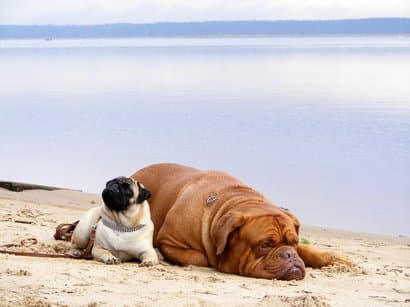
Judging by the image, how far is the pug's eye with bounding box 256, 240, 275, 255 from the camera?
727cm

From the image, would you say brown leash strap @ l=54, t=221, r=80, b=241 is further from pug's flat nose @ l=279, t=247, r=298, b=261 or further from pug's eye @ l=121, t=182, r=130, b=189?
pug's flat nose @ l=279, t=247, r=298, b=261

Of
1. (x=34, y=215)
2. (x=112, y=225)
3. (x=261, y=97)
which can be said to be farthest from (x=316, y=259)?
(x=261, y=97)

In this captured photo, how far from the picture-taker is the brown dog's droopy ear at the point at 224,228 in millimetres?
7309

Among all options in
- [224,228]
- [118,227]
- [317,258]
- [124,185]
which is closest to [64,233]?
[118,227]

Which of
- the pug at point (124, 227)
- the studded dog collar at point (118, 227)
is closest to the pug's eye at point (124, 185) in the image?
the pug at point (124, 227)

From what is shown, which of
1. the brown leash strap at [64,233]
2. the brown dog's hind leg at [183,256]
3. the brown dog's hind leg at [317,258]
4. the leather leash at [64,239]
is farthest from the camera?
the brown leash strap at [64,233]

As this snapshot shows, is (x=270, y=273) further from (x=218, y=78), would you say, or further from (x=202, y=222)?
(x=218, y=78)

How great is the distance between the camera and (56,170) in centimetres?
1927

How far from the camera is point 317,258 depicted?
787cm

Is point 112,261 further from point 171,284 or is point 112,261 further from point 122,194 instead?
point 171,284

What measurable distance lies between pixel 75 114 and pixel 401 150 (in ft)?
43.2

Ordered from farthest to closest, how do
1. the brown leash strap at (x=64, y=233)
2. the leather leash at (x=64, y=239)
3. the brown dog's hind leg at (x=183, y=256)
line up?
1. the brown leash strap at (x=64, y=233)
2. the brown dog's hind leg at (x=183, y=256)
3. the leather leash at (x=64, y=239)

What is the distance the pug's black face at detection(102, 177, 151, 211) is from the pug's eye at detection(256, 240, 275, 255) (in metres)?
1.01

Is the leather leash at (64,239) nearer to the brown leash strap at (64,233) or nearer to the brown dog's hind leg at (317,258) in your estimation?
the brown leash strap at (64,233)
